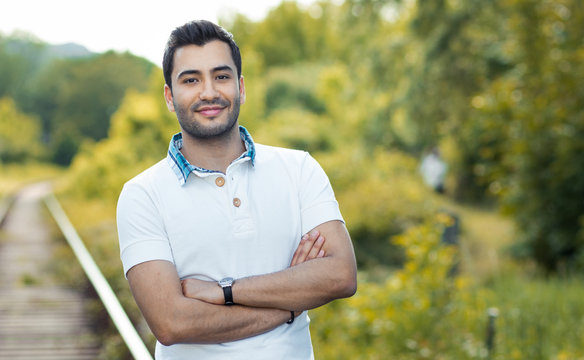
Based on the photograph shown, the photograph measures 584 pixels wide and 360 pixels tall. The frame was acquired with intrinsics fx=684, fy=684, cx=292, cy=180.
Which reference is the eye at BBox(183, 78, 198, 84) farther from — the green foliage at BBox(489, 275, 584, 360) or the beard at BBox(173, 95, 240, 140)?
the green foliage at BBox(489, 275, 584, 360)

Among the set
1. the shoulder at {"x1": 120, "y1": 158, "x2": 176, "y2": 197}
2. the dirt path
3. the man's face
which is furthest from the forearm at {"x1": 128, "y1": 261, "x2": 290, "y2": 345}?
the dirt path

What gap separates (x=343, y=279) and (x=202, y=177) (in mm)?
583

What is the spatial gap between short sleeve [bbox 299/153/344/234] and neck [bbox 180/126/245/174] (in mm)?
256

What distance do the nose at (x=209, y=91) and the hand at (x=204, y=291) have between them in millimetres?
570

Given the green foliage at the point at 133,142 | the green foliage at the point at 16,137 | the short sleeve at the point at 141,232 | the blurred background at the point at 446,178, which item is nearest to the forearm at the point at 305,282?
the short sleeve at the point at 141,232

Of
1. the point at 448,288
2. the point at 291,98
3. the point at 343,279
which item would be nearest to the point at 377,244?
the point at 448,288

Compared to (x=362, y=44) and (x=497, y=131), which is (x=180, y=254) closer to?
(x=497, y=131)

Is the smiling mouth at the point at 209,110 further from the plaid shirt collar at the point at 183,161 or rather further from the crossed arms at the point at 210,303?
the crossed arms at the point at 210,303

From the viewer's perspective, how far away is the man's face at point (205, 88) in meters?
2.14

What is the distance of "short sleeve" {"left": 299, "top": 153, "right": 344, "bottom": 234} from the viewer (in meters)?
2.27

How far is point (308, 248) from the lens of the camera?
223cm

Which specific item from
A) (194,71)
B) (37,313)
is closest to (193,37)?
(194,71)

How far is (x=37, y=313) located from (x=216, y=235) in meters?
6.48

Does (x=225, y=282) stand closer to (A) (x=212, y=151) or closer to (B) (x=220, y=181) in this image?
(B) (x=220, y=181)
